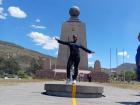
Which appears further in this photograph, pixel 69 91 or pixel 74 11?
pixel 74 11

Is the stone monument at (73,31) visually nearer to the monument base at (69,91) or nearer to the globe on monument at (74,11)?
the globe on monument at (74,11)

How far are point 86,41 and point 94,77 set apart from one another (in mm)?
8616

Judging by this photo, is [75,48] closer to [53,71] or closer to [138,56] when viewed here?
[138,56]

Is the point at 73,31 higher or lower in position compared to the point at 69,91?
higher

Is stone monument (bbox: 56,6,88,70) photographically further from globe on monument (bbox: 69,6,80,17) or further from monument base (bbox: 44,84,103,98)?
monument base (bbox: 44,84,103,98)

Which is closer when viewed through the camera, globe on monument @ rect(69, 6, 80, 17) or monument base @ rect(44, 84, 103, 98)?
monument base @ rect(44, 84, 103, 98)

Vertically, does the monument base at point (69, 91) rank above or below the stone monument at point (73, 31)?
below

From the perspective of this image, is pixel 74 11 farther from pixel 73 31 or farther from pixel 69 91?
pixel 69 91

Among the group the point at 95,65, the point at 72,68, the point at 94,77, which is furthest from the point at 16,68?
the point at 72,68

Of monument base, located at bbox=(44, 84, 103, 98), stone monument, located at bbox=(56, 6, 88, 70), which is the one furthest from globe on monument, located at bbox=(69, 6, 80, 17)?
monument base, located at bbox=(44, 84, 103, 98)

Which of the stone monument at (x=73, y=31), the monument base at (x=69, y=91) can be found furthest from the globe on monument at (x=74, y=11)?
the monument base at (x=69, y=91)

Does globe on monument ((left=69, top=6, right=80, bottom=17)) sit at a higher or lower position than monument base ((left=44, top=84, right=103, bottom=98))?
higher

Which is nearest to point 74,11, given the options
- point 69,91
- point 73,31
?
point 73,31

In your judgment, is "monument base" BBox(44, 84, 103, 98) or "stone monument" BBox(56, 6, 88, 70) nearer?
"monument base" BBox(44, 84, 103, 98)
